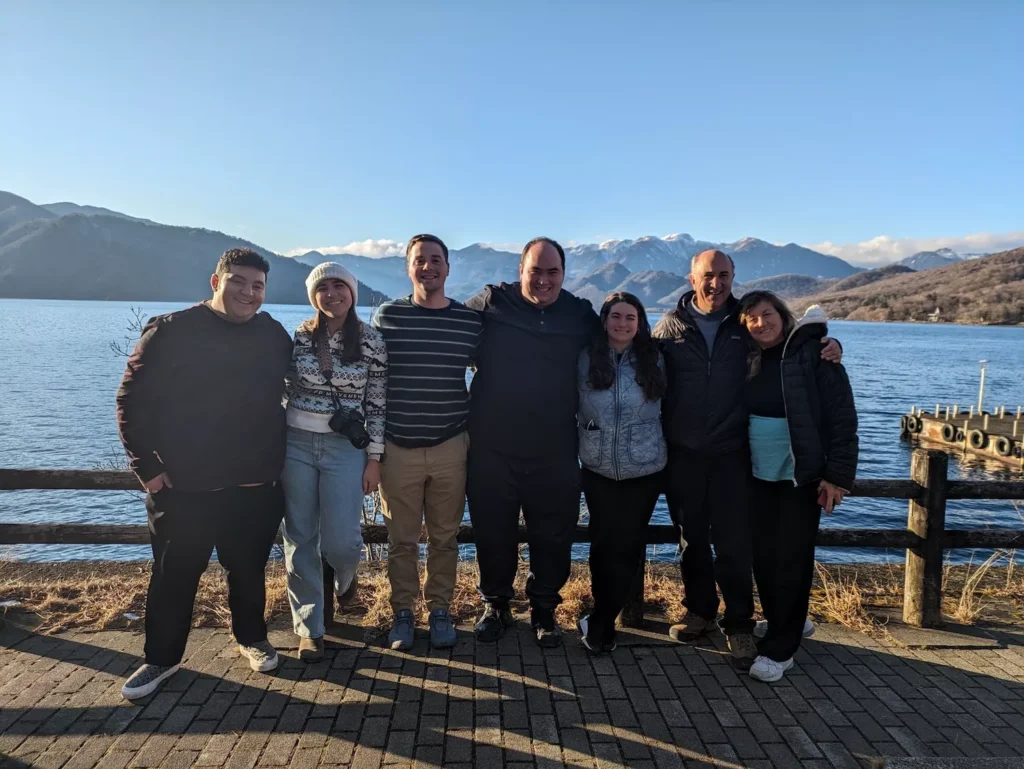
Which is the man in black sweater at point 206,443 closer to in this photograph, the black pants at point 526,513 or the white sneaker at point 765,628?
the black pants at point 526,513

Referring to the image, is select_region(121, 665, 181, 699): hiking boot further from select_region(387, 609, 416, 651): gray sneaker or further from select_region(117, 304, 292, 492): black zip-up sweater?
select_region(387, 609, 416, 651): gray sneaker

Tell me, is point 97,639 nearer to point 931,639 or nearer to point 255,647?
point 255,647

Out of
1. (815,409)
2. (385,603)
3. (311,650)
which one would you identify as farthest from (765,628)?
(311,650)

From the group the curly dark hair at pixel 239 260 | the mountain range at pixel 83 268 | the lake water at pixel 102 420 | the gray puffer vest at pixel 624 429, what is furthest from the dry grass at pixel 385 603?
the mountain range at pixel 83 268

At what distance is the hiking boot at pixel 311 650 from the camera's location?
12.8 feet

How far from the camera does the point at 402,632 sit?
4109 mm

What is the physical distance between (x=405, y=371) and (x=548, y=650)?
202cm

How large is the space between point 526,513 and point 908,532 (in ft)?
9.08

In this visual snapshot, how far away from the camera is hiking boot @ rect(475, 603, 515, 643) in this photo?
165 inches

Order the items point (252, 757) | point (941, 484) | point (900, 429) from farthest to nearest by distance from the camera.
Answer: point (900, 429)
point (941, 484)
point (252, 757)

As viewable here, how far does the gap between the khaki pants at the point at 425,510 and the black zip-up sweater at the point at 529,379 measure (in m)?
0.28

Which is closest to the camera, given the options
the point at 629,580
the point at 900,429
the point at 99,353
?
the point at 629,580

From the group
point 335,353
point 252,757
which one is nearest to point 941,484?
point 335,353

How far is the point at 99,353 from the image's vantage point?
5128 cm
